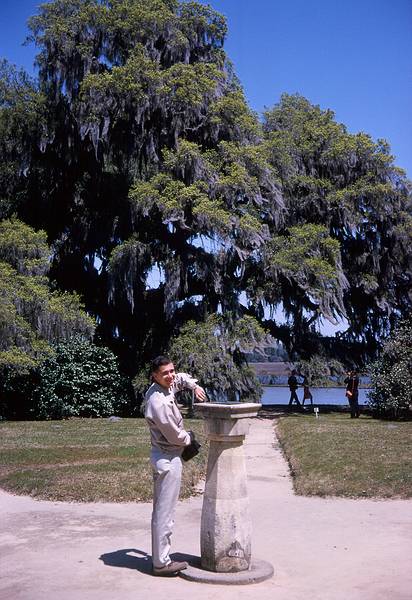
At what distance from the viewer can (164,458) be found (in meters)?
6.04

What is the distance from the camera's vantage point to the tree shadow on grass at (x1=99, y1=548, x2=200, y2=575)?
613 cm

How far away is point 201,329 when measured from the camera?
2323cm

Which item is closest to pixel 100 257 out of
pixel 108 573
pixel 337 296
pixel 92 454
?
pixel 337 296

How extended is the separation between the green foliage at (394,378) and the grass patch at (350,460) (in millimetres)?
3095

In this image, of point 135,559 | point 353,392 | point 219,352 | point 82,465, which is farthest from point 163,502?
point 353,392

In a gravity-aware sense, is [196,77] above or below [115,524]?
above

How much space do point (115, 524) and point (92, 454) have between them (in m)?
5.42

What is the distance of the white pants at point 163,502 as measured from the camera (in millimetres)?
5879

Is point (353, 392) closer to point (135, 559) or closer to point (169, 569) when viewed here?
point (135, 559)

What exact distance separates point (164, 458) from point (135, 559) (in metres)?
1.14

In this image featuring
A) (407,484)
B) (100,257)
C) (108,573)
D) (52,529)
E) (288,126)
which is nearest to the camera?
(108,573)

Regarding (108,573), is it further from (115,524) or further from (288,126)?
(288,126)

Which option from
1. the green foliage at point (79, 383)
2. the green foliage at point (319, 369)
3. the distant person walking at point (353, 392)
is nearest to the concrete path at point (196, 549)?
the distant person walking at point (353, 392)

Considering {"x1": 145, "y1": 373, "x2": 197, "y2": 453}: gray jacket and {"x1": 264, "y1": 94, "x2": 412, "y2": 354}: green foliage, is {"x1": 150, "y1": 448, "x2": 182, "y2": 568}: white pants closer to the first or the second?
{"x1": 145, "y1": 373, "x2": 197, "y2": 453}: gray jacket
